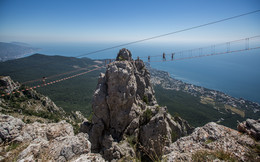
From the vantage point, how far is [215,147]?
6578 millimetres

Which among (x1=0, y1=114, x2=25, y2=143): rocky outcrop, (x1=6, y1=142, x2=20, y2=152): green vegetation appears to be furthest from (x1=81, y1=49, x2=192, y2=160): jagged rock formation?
(x1=6, y1=142, x2=20, y2=152): green vegetation

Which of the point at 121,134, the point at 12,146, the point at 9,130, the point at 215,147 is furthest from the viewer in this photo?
the point at 121,134

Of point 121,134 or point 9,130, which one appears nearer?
point 9,130

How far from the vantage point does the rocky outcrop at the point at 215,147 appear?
5539mm

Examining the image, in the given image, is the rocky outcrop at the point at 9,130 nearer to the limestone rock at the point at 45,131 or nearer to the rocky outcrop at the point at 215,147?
the limestone rock at the point at 45,131

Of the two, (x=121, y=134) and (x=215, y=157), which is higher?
(x=215, y=157)

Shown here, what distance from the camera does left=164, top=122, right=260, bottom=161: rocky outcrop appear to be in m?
5.54

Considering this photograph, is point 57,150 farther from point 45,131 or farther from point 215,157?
point 215,157

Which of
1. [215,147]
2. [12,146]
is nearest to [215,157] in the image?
[215,147]

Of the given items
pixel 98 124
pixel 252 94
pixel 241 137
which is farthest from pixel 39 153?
Result: pixel 252 94

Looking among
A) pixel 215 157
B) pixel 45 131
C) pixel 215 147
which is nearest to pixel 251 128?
pixel 215 147

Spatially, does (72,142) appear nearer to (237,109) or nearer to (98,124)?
(98,124)

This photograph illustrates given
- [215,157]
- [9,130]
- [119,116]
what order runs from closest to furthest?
1. [215,157]
2. [9,130]
3. [119,116]

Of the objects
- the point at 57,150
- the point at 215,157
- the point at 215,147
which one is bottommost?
the point at 215,147
